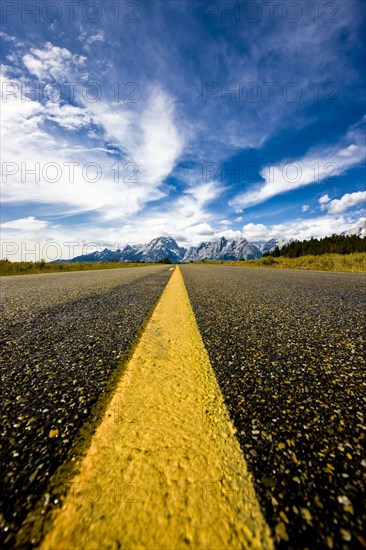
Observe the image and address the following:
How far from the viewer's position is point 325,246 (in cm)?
7050

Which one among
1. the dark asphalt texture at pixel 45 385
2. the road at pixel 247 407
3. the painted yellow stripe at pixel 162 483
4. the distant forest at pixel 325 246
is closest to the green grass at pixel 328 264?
the road at pixel 247 407

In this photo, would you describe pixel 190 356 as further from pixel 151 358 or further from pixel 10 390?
pixel 10 390

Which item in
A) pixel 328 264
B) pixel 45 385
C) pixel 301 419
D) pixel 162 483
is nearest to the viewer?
pixel 162 483

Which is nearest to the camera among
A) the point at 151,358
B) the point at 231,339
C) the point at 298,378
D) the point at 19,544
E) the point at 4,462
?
the point at 19,544

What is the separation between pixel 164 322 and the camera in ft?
8.66

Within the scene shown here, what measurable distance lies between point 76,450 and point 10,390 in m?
0.71

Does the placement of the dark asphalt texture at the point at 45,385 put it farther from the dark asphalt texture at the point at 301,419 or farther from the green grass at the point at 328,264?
the green grass at the point at 328,264

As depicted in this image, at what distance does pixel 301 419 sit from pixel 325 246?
8099 centimetres

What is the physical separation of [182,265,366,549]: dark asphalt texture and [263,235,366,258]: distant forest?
64009 millimetres

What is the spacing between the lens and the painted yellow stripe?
606 millimetres

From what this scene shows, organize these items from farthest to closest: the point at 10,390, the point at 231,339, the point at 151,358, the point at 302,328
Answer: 1. the point at 302,328
2. the point at 231,339
3. the point at 151,358
4. the point at 10,390

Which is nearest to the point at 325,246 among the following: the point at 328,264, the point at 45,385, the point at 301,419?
the point at 328,264

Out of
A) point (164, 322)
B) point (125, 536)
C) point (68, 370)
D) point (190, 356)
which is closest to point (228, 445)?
point (125, 536)

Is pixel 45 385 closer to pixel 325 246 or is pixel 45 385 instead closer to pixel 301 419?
pixel 301 419
